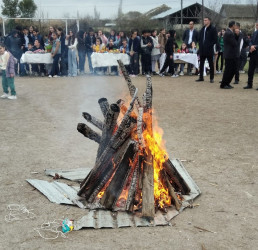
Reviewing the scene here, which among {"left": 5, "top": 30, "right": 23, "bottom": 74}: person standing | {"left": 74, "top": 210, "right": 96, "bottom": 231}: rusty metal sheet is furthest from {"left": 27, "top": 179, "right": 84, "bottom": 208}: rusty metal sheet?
{"left": 5, "top": 30, "right": 23, "bottom": 74}: person standing

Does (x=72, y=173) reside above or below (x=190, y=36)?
below

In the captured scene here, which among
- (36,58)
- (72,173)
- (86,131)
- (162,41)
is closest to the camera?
(86,131)

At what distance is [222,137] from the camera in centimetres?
727

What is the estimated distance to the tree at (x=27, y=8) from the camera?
31553mm

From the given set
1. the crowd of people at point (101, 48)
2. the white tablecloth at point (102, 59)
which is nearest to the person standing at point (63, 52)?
the crowd of people at point (101, 48)

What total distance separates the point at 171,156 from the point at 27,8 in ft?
97.9

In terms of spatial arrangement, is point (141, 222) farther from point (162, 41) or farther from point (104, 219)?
point (162, 41)

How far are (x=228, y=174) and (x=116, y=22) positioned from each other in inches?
1300

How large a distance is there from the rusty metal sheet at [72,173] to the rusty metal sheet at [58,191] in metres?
0.23

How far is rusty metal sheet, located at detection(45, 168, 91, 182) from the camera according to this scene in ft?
17.1

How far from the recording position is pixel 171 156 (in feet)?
20.5

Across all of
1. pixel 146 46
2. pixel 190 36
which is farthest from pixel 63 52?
pixel 190 36

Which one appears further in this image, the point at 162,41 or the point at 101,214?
the point at 162,41

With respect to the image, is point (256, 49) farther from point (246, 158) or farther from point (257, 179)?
point (257, 179)
